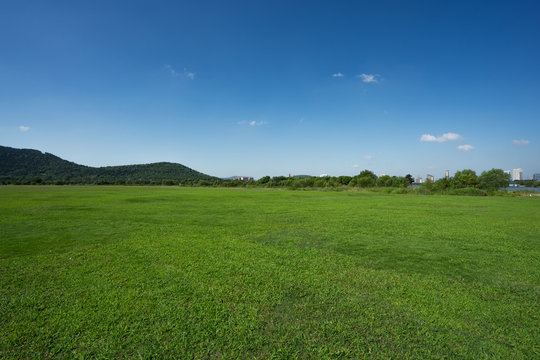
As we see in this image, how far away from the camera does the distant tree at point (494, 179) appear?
2454 inches

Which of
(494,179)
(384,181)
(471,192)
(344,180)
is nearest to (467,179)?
(494,179)

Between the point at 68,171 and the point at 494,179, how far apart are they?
175679mm

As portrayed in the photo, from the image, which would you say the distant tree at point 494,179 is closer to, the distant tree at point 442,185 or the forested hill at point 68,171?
the distant tree at point 442,185

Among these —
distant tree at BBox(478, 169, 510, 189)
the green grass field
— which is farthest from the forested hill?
distant tree at BBox(478, 169, 510, 189)

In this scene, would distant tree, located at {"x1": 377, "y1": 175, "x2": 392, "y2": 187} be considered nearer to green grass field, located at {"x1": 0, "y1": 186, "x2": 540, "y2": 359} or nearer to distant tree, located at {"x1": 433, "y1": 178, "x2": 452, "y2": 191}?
distant tree, located at {"x1": 433, "y1": 178, "x2": 452, "y2": 191}

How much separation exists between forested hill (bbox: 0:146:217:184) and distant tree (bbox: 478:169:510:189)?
113 meters

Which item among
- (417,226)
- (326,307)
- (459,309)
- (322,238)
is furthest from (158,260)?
(417,226)

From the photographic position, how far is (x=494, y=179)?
63875 millimetres

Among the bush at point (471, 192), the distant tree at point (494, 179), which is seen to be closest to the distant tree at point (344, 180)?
the distant tree at point (494, 179)

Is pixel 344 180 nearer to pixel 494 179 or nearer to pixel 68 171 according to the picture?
pixel 494 179

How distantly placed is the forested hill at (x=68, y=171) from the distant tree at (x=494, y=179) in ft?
372

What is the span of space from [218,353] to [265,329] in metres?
0.73

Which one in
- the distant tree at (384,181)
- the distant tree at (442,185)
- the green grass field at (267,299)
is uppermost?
the distant tree at (384,181)

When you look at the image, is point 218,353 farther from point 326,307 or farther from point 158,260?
point 158,260
